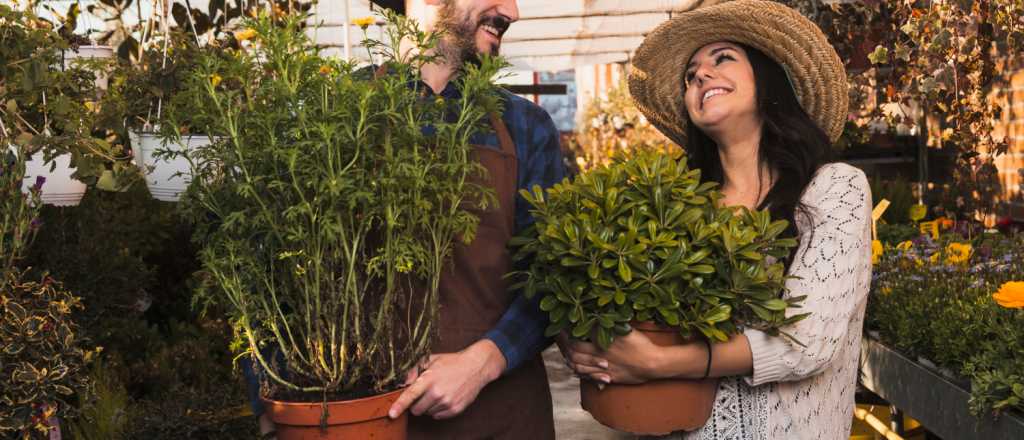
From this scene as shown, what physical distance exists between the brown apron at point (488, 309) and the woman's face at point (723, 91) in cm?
39

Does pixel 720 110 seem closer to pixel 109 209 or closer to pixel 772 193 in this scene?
pixel 772 193

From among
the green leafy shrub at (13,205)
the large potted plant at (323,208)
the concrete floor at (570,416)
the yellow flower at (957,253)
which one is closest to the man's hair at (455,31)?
the large potted plant at (323,208)

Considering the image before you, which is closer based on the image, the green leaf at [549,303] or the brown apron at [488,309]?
the green leaf at [549,303]

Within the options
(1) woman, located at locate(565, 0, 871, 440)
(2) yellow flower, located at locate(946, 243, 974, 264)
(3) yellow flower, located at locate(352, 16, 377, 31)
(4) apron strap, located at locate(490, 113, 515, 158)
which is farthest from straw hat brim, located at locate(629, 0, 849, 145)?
(2) yellow flower, located at locate(946, 243, 974, 264)

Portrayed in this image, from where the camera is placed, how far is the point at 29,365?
1952 mm

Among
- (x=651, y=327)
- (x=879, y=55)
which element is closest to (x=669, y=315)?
(x=651, y=327)

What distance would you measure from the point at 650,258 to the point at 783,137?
22.7 inches

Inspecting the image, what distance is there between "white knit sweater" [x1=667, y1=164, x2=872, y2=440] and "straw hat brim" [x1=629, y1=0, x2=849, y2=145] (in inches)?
8.0

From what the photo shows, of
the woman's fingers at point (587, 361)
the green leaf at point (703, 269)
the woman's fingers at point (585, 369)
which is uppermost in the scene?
the green leaf at point (703, 269)

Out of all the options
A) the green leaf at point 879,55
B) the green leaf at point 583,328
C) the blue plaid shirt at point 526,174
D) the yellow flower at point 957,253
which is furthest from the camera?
the green leaf at point 879,55

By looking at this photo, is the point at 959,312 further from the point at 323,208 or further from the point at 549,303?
the point at 323,208

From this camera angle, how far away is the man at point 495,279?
183 centimetres

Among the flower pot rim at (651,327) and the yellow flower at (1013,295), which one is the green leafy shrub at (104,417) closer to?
the flower pot rim at (651,327)

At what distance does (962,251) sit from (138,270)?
8.25ft
